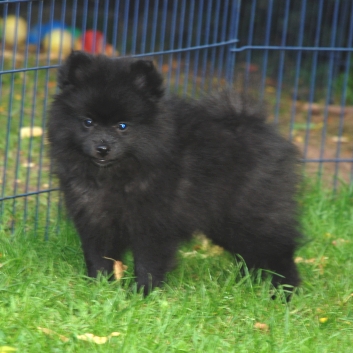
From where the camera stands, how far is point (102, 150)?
11.9ft

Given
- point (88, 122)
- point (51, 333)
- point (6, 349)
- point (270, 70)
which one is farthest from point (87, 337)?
point (270, 70)

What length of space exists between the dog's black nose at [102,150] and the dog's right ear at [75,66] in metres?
0.40

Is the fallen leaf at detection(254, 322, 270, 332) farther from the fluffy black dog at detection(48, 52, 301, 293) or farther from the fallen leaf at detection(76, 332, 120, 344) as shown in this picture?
the fallen leaf at detection(76, 332, 120, 344)

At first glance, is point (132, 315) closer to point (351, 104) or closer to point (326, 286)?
point (326, 286)

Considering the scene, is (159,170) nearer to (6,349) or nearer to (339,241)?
(6,349)

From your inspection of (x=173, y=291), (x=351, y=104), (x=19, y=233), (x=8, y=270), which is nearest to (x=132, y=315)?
(x=173, y=291)

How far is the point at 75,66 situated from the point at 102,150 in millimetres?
490

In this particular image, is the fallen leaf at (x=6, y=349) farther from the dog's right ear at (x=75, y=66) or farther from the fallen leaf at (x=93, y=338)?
the dog's right ear at (x=75, y=66)

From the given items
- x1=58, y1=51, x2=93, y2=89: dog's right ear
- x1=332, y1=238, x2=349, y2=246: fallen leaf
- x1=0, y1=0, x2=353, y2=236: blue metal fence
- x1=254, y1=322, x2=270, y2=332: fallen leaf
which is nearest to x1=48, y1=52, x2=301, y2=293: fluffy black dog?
x1=58, y1=51, x2=93, y2=89: dog's right ear

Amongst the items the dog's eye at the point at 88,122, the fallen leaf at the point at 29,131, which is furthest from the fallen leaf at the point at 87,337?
the fallen leaf at the point at 29,131

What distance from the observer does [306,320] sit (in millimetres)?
3865

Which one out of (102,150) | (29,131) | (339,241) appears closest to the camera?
(102,150)

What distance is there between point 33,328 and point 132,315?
493mm

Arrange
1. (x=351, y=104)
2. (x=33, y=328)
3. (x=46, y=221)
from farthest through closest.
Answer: (x=351, y=104)
(x=46, y=221)
(x=33, y=328)
